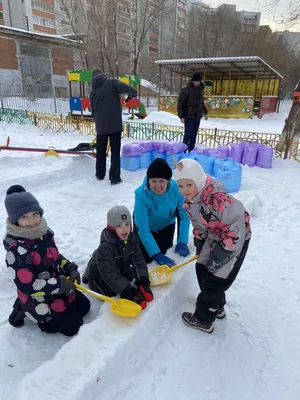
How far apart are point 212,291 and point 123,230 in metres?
0.68

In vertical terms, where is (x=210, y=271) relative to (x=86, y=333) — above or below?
above

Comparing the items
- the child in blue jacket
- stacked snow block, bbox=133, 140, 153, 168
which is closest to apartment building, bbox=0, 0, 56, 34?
stacked snow block, bbox=133, 140, 153, 168

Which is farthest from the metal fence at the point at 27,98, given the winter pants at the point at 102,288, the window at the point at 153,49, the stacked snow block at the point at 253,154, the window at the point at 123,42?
the window at the point at 153,49

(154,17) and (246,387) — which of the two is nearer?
(246,387)

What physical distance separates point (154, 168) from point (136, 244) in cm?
59

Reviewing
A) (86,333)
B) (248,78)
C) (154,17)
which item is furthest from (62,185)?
(154,17)

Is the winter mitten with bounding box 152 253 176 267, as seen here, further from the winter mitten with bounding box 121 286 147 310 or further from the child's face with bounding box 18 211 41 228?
the child's face with bounding box 18 211 41 228

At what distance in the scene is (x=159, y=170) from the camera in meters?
2.23

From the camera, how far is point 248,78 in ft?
68.2

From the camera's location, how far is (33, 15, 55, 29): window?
3855cm

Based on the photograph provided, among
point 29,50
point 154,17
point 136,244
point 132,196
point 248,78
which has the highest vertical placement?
point 154,17

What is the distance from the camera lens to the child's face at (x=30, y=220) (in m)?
1.69

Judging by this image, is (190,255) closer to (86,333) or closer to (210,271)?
(210,271)

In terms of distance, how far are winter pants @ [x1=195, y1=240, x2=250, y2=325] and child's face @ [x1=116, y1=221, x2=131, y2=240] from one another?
54 centimetres
